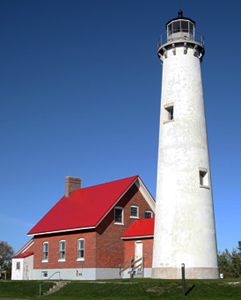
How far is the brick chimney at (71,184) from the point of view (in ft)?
137

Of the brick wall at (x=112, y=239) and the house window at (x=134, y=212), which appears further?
the house window at (x=134, y=212)

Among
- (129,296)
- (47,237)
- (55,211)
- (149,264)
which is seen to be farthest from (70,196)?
(129,296)

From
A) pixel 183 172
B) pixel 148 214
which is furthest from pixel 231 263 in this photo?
pixel 183 172

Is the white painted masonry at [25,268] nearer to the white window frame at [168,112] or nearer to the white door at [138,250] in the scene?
the white door at [138,250]

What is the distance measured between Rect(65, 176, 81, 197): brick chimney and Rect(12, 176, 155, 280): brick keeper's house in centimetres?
148

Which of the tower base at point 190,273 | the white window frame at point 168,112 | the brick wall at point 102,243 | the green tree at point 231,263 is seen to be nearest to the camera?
the tower base at point 190,273

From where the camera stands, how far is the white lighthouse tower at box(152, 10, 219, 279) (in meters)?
24.0

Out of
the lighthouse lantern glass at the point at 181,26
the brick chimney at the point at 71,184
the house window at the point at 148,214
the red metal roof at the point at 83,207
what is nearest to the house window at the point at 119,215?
the red metal roof at the point at 83,207

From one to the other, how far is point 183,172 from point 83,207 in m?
14.2

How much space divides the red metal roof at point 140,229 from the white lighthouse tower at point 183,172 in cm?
629

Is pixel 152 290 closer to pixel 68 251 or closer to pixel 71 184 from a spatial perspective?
pixel 68 251

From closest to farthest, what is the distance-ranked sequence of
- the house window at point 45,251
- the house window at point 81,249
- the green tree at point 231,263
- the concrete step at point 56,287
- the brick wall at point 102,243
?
the concrete step at point 56,287
the brick wall at point 102,243
the house window at point 81,249
the house window at point 45,251
the green tree at point 231,263

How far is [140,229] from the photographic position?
32.8 meters

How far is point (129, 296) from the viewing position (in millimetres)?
21047
